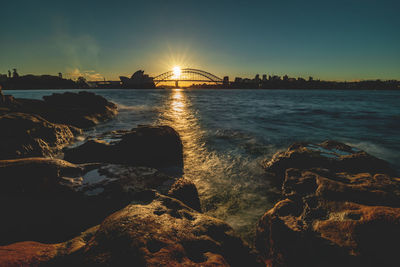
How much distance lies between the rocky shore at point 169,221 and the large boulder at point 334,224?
1cm

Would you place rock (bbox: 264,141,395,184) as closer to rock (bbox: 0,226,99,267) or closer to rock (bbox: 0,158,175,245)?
rock (bbox: 0,158,175,245)

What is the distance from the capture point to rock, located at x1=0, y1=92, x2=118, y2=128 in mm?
10625

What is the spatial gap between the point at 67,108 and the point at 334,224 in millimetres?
15297

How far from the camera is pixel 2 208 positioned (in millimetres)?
2553

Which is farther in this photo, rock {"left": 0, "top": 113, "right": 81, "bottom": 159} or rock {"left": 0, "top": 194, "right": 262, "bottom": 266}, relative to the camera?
rock {"left": 0, "top": 113, "right": 81, "bottom": 159}

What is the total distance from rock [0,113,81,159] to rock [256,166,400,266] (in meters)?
6.81

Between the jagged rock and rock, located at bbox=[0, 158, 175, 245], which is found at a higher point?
the jagged rock

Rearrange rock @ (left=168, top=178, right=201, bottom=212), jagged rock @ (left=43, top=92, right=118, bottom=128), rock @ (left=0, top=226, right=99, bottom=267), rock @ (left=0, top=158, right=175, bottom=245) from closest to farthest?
rock @ (left=0, top=226, right=99, bottom=267)
rock @ (left=0, top=158, right=175, bottom=245)
rock @ (left=168, top=178, right=201, bottom=212)
jagged rock @ (left=43, top=92, right=118, bottom=128)

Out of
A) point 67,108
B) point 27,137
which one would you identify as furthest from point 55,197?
point 67,108

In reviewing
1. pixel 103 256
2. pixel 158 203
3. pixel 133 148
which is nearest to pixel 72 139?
pixel 133 148

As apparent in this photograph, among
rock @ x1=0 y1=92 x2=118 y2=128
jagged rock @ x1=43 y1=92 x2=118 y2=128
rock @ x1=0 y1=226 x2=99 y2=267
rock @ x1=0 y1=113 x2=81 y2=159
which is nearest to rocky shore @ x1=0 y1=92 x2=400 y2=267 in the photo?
rock @ x1=0 y1=226 x2=99 y2=267

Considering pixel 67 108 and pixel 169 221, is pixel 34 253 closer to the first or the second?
pixel 169 221

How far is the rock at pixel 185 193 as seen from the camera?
3.41 meters

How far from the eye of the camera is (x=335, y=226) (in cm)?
225
